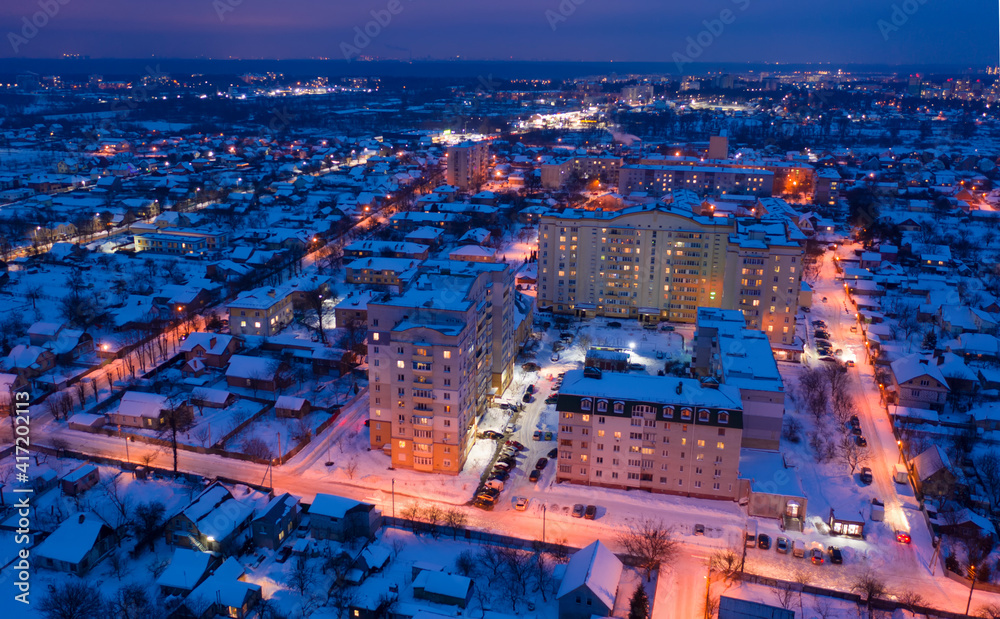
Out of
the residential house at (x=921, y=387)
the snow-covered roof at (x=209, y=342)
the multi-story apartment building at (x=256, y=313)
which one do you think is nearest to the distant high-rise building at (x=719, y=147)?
the residential house at (x=921, y=387)

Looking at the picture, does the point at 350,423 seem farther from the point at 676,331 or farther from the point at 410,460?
the point at 676,331

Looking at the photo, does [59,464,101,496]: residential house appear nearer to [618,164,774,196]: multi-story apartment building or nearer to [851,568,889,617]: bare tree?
[851,568,889,617]: bare tree

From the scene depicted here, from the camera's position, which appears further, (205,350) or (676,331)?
(676,331)

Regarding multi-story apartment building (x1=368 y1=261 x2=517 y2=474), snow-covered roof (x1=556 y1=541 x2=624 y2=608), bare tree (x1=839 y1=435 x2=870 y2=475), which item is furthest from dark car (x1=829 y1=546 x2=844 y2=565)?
multi-story apartment building (x1=368 y1=261 x2=517 y2=474)

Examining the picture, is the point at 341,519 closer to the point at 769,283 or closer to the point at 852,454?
the point at 852,454

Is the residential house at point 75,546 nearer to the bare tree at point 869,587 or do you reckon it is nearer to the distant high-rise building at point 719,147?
the bare tree at point 869,587

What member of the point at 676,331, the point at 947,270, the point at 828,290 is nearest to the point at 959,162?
the point at 947,270
